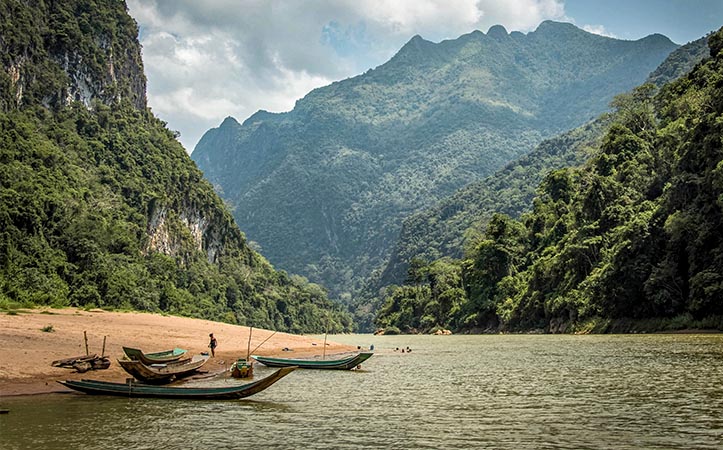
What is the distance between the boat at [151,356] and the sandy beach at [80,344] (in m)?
0.84

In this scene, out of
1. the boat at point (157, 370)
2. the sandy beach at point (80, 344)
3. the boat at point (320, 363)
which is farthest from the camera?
the boat at point (320, 363)

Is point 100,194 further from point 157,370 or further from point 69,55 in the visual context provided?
point 157,370

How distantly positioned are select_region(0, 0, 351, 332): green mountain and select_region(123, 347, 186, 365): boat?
19.7m

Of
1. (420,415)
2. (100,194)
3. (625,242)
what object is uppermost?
(100,194)

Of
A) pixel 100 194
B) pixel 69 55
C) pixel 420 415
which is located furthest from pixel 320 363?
pixel 69 55

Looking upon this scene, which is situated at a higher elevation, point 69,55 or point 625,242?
point 69,55

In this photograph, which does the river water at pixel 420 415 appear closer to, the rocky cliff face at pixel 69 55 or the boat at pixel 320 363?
the boat at pixel 320 363

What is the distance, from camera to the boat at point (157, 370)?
69.7ft

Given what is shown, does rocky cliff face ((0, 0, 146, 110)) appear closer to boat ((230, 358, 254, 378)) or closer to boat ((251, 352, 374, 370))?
boat ((251, 352, 374, 370))

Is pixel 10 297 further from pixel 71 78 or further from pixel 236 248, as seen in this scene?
pixel 236 248

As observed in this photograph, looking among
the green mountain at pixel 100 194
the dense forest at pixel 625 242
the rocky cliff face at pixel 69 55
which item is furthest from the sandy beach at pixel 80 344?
the rocky cliff face at pixel 69 55

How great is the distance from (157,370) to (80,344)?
8489mm

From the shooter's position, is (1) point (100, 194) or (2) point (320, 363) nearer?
(2) point (320, 363)

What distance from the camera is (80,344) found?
2880 cm
